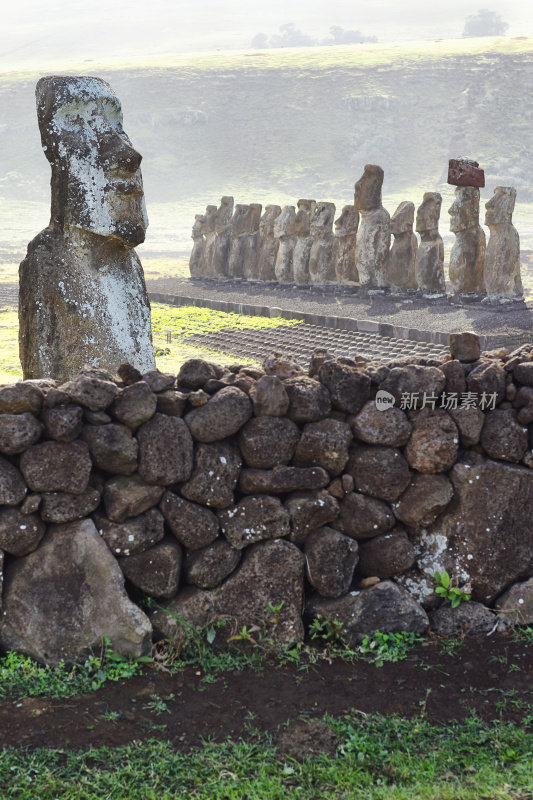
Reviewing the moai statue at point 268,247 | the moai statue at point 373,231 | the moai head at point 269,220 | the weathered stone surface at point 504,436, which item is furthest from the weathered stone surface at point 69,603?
the moai head at point 269,220

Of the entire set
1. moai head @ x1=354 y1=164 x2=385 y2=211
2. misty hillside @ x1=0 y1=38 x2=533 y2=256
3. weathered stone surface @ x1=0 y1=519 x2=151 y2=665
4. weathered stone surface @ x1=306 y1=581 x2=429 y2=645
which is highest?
misty hillside @ x1=0 y1=38 x2=533 y2=256

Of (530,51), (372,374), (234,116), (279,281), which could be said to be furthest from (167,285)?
(530,51)

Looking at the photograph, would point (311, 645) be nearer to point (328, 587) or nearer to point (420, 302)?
point (328, 587)

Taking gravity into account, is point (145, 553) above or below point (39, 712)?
above

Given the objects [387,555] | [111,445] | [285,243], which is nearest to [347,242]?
[285,243]

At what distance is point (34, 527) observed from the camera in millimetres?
4609

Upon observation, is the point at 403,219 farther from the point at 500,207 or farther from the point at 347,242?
the point at 500,207

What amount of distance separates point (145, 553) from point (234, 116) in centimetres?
8143

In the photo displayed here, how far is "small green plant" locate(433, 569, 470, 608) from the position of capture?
5059 millimetres

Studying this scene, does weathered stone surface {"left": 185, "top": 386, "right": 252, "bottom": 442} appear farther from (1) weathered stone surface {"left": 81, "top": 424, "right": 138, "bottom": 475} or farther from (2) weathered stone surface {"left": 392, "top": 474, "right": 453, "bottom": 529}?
(2) weathered stone surface {"left": 392, "top": 474, "right": 453, "bottom": 529}

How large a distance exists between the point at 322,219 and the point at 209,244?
5.95 m

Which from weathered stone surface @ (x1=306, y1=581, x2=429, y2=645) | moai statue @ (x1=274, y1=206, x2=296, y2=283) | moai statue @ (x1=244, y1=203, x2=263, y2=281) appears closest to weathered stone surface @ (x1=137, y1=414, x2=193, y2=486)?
weathered stone surface @ (x1=306, y1=581, x2=429, y2=645)

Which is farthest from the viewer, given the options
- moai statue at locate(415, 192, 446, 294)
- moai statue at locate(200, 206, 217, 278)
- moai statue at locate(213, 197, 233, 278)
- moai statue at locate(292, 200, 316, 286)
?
moai statue at locate(200, 206, 217, 278)

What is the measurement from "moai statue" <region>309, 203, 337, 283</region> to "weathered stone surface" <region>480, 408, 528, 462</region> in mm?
18691
